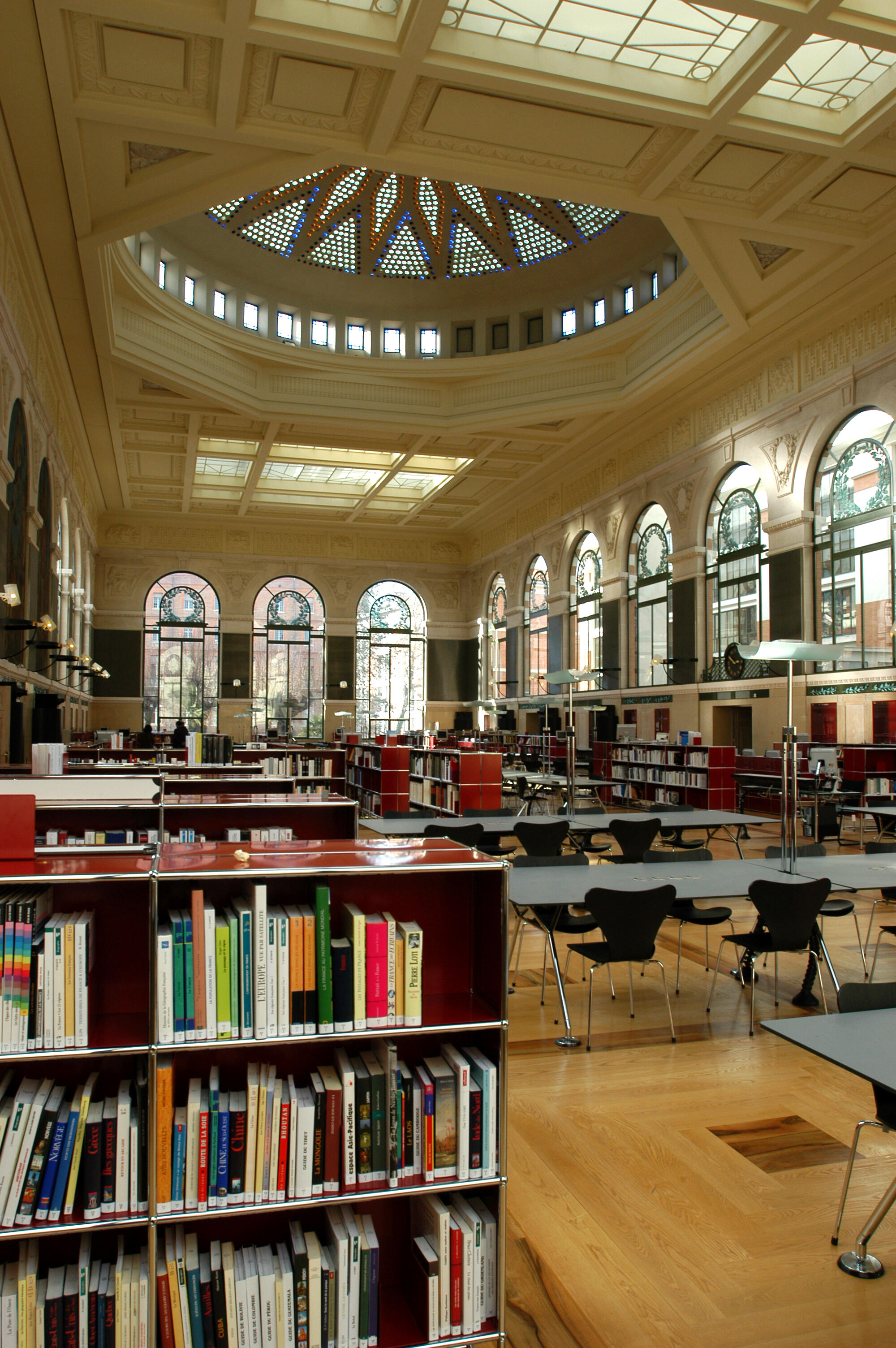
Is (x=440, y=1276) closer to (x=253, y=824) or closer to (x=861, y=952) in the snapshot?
(x=253, y=824)

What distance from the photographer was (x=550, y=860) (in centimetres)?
585

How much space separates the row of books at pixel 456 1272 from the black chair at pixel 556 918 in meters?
2.46

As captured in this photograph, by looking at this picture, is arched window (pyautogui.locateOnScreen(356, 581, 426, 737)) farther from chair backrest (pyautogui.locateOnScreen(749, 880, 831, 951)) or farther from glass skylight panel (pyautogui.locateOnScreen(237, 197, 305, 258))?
chair backrest (pyautogui.locateOnScreen(749, 880, 831, 951))

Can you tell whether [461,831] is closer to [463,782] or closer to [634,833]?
[634,833]

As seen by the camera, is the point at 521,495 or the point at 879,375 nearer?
the point at 879,375

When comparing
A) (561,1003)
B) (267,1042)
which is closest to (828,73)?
(561,1003)

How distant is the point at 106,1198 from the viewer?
1.99 m

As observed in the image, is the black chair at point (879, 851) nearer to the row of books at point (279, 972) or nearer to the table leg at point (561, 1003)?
the table leg at point (561, 1003)

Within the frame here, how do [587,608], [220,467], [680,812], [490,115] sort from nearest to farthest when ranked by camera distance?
[680,812]
[490,115]
[587,608]
[220,467]

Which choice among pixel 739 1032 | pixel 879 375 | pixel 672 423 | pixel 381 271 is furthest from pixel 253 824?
pixel 381 271

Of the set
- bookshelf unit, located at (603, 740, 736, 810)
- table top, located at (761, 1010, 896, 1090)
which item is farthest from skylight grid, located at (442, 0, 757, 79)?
table top, located at (761, 1010, 896, 1090)

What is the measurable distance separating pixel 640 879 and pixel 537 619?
17.3 m

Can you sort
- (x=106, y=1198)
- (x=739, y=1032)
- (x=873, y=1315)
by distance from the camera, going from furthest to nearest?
(x=739, y=1032) < (x=873, y=1315) < (x=106, y=1198)

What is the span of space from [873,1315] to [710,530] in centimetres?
1382
